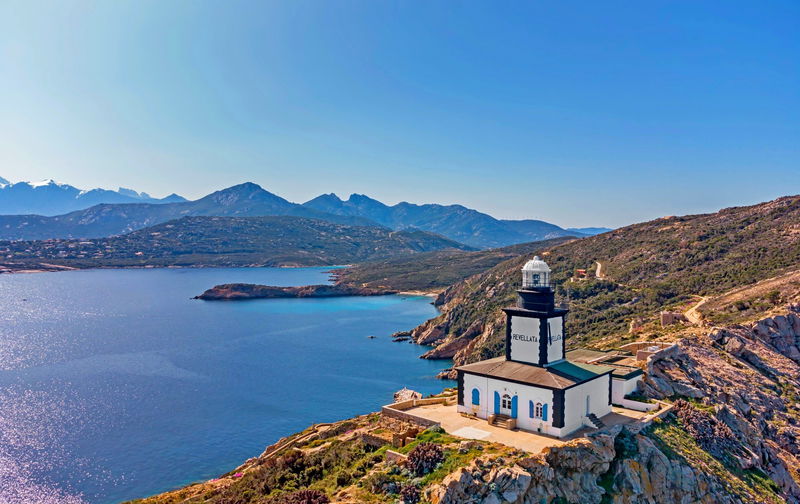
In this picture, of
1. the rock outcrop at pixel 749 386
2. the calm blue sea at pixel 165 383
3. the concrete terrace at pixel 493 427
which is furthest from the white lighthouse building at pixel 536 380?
the calm blue sea at pixel 165 383

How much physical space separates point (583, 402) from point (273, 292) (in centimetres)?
12833

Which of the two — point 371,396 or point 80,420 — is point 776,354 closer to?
point 371,396

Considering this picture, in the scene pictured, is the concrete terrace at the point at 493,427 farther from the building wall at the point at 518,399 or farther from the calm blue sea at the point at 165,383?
the calm blue sea at the point at 165,383

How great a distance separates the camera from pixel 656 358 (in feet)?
101

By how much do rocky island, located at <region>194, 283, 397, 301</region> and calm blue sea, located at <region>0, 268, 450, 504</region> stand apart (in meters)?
15.5

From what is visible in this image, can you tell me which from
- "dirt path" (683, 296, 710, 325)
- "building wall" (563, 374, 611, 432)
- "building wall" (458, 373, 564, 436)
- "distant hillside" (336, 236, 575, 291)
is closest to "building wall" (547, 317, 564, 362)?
"building wall" (563, 374, 611, 432)

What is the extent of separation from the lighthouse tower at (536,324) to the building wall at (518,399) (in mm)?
1999

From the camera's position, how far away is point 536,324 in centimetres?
2533

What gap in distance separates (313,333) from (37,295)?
80996 mm

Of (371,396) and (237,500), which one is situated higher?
(237,500)

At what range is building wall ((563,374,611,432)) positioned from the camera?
22969mm

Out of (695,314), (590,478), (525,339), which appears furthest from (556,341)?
(695,314)

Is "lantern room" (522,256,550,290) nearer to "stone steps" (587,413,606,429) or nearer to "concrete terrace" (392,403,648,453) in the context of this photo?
"stone steps" (587,413,606,429)

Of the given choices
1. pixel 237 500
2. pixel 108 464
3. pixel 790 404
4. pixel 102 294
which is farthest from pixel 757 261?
pixel 102 294
